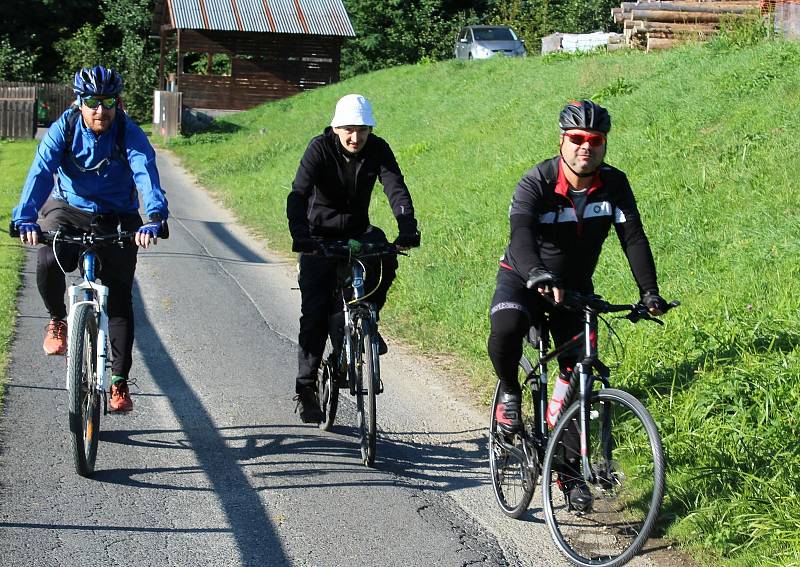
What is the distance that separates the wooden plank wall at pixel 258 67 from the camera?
39.5m

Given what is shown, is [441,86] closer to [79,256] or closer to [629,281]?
[629,281]

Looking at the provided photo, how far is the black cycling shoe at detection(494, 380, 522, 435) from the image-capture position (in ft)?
17.9

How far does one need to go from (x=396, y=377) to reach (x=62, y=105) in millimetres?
38950

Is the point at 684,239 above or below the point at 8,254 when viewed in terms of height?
above

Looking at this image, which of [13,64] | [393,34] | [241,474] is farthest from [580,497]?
[13,64]

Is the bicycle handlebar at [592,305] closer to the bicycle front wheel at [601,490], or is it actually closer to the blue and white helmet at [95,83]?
the bicycle front wheel at [601,490]

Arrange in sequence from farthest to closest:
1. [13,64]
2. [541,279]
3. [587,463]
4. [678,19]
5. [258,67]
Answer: [13,64] → [258,67] → [678,19] → [587,463] → [541,279]

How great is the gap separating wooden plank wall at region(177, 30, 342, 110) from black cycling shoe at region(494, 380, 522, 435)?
114 ft

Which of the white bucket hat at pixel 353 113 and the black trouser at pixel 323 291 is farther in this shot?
the black trouser at pixel 323 291

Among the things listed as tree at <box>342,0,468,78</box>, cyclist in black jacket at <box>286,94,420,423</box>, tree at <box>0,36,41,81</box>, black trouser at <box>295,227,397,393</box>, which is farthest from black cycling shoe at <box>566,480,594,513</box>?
tree at <box>0,36,41,81</box>

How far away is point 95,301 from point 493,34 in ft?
114

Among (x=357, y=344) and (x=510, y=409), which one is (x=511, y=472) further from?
(x=357, y=344)

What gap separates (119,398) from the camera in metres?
6.23


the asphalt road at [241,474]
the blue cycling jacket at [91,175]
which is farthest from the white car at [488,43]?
the blue cycling jacket at [91,175]
